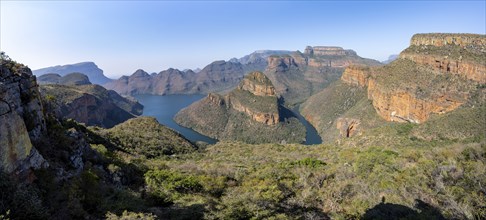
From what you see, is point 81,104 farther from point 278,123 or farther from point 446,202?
point 446,202

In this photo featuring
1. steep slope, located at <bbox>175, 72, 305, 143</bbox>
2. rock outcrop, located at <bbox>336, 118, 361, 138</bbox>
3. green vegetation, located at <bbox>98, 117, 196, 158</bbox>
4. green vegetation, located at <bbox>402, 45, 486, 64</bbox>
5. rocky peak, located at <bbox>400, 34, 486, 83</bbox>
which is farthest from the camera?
steep slope, located at <bbox>175, 72, 305, 143</bbox>

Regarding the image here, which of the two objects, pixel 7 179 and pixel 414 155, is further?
pixel 414 155

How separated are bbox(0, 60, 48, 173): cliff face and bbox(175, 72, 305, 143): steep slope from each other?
346 ft

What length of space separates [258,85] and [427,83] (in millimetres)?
78655

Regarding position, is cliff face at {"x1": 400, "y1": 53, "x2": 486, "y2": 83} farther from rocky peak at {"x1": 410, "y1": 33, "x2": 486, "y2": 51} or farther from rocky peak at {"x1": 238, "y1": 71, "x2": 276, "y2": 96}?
rocky peak at {"x1": 238, "y1": 71, "x2": 276, "y2": 96}

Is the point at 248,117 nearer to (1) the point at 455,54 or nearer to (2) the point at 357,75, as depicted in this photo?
(2) the point at 357,75

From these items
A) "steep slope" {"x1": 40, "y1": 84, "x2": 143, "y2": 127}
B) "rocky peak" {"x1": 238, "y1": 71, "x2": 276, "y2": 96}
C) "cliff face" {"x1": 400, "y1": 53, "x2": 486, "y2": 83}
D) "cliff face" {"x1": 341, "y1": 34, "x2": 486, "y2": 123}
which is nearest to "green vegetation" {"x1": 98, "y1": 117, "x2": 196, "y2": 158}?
"steep slope" {"x1": 40, "y1": 84, "x2": 143, "y2": 127}

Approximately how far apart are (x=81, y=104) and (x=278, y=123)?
7825cm

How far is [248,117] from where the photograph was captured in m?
137

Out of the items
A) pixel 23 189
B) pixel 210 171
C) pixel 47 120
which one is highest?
pixel 47 120

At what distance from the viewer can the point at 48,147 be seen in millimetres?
18359

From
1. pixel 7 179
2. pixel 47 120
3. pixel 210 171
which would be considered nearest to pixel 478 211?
pixel 210 171

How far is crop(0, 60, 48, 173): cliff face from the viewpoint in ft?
42.2

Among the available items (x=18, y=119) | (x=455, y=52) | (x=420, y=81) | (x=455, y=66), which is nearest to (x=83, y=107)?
(x=18, y=119)
